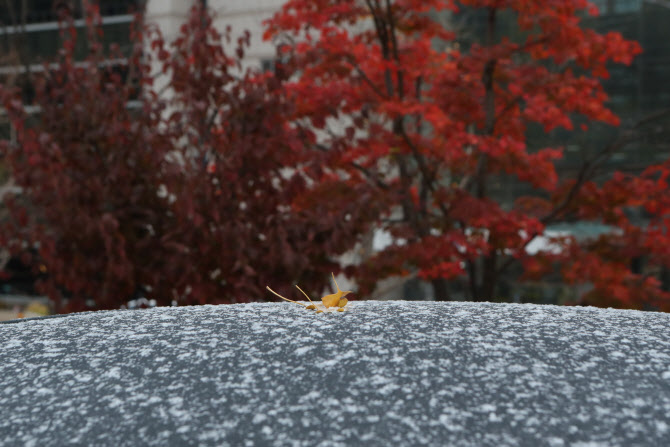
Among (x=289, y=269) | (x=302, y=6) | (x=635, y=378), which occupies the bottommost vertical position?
(x=289, y=269)

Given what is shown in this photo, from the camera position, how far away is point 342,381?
150 cm

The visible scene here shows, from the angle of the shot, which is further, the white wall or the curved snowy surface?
the white wall

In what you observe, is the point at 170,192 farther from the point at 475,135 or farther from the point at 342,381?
the point at 342,381

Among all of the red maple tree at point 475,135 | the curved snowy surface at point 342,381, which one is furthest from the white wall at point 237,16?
the curved snowy surface at point 342,381

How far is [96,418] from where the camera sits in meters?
1.37

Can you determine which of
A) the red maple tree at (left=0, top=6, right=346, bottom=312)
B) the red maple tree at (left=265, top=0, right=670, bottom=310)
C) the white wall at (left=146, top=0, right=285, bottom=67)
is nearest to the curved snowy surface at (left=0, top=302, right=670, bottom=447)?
the red maple tree at (left=0, top=6, right=346, bottom=312)

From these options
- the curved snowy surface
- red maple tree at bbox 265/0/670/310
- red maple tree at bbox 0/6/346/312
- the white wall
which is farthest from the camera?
the white wall

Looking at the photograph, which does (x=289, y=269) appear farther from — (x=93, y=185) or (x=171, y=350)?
(x=171, y=350)

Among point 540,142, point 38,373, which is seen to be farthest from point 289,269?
point 540,142

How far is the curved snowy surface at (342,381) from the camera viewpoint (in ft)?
4.26

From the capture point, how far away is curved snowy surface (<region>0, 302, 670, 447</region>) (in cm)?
130

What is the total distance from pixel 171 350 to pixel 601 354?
3.29ft

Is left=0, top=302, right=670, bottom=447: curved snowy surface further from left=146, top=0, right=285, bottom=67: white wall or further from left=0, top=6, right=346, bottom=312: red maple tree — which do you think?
left=146, top=0, right=285, bottom=67: white wall

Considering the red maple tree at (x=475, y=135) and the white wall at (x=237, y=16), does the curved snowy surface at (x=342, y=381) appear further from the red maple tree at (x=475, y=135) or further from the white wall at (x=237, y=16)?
the white wall at (x=237, y=16)
